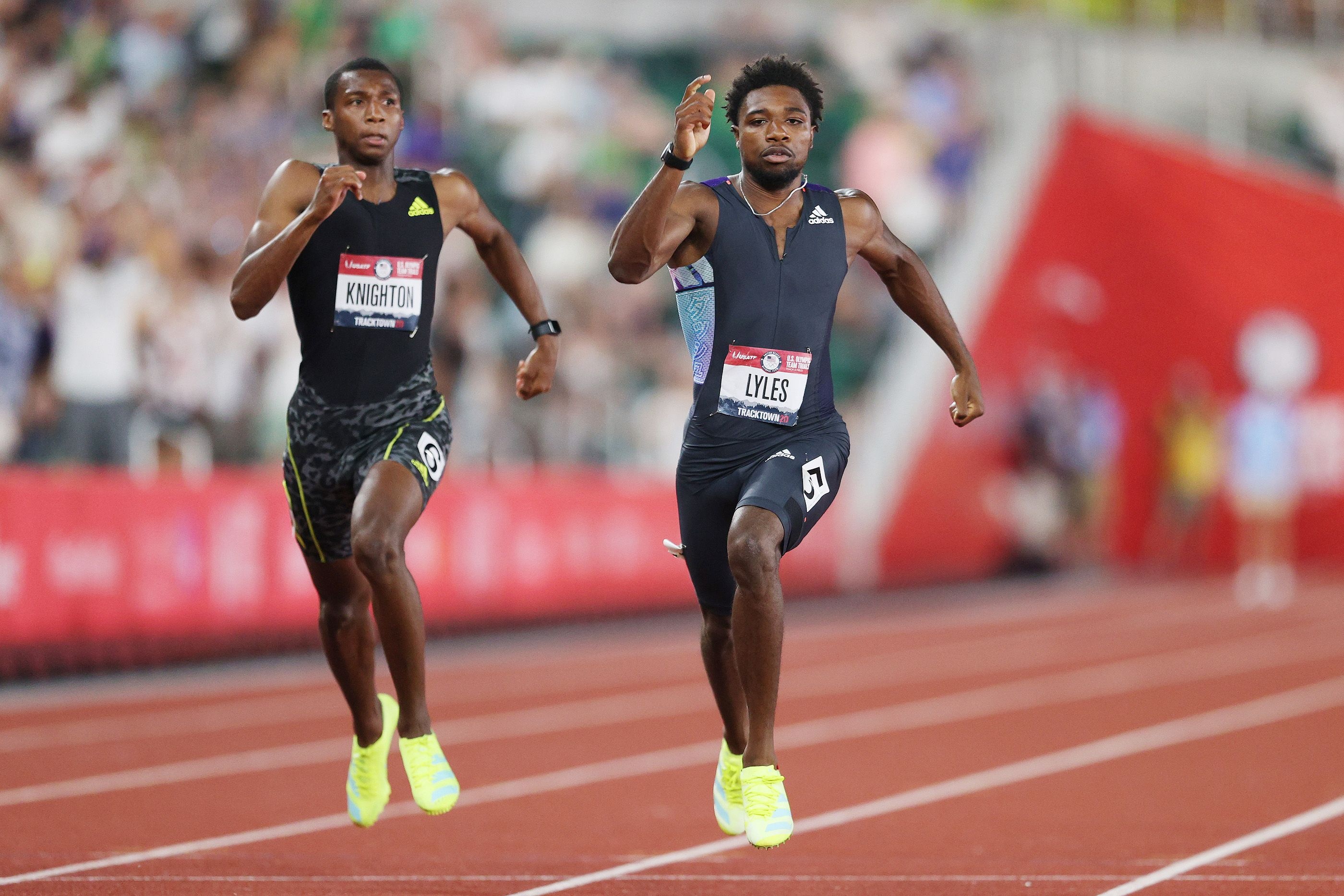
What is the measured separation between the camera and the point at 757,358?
18.5 ft

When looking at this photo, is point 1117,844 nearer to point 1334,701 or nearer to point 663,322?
point 1334,701

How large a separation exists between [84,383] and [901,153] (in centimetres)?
1141

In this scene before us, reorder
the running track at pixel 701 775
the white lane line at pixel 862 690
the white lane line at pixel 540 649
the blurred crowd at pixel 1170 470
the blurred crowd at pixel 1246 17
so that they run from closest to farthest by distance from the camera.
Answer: the running track at pixel 701 775, the white lane line at pixel 862 690, the white lane line at pixel 540 649, the blurred crowd at pixel 1170 470, the blurred crowd at pixel 1246 17

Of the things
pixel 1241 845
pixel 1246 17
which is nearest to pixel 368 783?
pixel 1241 845

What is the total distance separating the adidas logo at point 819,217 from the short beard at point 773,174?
12 centimetres

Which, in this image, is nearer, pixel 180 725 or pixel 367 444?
pixel 367 444

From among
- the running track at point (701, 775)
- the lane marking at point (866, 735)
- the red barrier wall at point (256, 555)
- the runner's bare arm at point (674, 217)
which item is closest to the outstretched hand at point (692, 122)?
the runner's bare arm at point (674, 217)

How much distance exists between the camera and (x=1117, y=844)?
20.9ft

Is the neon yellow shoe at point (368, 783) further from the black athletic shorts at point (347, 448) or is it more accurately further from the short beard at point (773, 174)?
the short beard at point (773, 174)

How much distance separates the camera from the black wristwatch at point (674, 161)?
203 inches

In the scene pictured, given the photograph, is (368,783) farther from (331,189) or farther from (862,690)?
(862,690)

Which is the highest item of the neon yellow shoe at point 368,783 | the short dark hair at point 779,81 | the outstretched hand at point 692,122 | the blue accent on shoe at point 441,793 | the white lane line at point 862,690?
the short dark hair at point 779,81

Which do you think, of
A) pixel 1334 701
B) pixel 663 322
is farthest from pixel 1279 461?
pixel 1334 701

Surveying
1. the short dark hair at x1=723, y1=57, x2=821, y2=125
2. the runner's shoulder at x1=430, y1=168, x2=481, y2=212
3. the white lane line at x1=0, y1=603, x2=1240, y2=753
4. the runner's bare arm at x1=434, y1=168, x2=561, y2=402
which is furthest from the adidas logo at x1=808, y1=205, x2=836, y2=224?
the white lane line at x1=0, y1=603, x2=1240, y2=753
